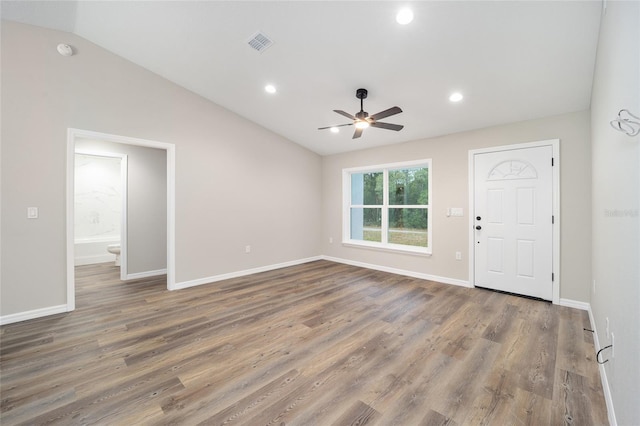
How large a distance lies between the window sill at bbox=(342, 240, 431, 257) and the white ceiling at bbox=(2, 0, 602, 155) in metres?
2.21

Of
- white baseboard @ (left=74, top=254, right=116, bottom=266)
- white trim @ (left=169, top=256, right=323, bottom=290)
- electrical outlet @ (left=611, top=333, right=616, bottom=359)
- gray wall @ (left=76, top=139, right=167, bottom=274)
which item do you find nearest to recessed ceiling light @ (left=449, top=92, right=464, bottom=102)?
electrical outlet @ (left=611, top=333, right=616, bottom=359)

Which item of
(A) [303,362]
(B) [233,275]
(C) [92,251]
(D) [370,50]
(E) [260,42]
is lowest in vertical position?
(A) [303,362]

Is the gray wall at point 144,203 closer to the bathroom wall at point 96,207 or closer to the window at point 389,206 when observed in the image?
the bathroom wall at point 96,207

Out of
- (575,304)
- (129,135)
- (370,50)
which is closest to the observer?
(370,50)

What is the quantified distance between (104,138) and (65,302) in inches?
84.4

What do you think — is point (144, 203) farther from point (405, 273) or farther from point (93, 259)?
point (405, 273)

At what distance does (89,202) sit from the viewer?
6.12 m

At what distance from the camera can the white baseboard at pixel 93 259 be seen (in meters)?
5.69

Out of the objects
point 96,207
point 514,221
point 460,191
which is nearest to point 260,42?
point 460,191

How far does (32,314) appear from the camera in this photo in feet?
9.69

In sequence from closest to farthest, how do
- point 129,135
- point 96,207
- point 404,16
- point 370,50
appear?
point 404,16
point 370,50
point 129,135
point 96,207

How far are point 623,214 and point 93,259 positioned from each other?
324 inches

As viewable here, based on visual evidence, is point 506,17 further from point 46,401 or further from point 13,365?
point 13,365

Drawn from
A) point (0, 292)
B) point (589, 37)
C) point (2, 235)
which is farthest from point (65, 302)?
point (589, 37)
